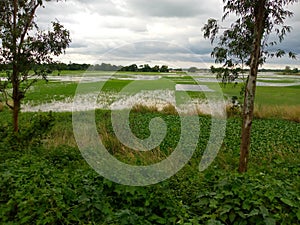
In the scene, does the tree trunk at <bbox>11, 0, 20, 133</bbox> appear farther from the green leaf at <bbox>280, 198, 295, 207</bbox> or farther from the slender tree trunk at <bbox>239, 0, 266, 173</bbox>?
the green leaf at <bbox>280, 198, 295, 207</bbox>

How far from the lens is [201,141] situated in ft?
25.3

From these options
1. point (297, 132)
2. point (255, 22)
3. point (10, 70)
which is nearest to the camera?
point (255, 22)

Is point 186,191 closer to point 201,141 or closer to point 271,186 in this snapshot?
point 271,186

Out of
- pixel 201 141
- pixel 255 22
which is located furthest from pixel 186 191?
pixel 201 141

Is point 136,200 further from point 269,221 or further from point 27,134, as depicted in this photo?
point 27,134

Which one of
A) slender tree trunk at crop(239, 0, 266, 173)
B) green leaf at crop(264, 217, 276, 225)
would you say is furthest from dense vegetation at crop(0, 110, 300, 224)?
slender tree trunk at crop(239, 0, 266, 173)

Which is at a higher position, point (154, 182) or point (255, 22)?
point (255, 22)

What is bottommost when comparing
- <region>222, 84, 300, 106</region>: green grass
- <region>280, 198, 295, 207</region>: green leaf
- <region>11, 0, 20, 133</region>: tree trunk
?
<region>222, 84, 300, 106</region>: green grass

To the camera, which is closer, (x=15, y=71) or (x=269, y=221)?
(x=269, y=221)

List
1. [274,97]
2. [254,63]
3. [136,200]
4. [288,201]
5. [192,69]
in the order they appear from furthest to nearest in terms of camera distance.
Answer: [274,97] → [192,69] → [254,63] → [136,200] → [288,201]

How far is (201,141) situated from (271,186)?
178 inches

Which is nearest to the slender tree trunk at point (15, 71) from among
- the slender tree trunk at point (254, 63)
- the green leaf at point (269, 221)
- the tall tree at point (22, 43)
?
the tall tree at point (22, 43)

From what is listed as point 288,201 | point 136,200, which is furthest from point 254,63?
point 136,200

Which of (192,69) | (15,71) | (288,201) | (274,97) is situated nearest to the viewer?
(288,201)
